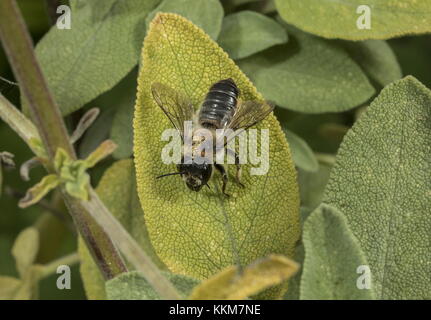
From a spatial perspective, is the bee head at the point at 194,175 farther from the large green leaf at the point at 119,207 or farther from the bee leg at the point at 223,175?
the large green leaf at the point at 119,207

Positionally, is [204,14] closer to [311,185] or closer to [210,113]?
[210,113]

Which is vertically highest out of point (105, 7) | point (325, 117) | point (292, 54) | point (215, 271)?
point (105, 7)

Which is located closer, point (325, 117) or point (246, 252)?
point (246, 252)

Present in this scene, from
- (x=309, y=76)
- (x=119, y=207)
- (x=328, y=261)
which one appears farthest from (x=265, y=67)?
(x=328, y=261)
